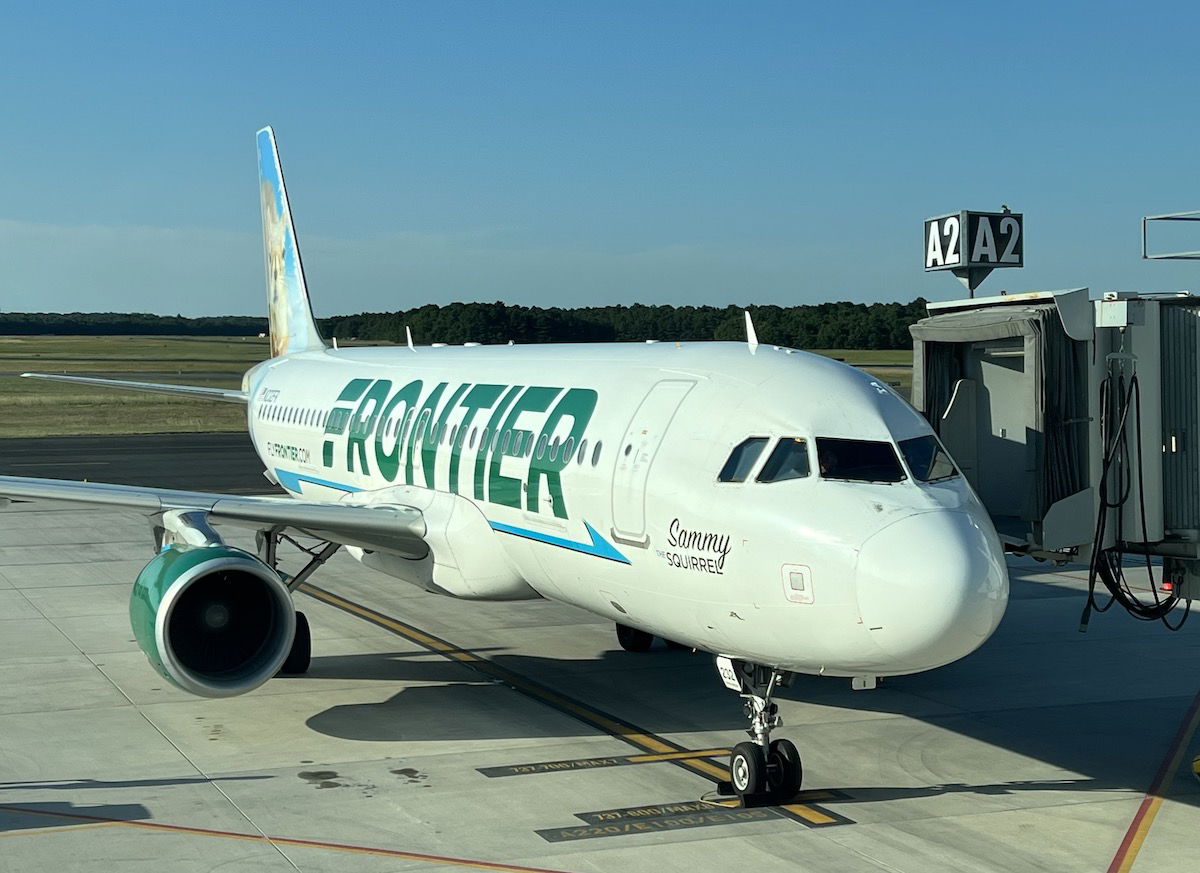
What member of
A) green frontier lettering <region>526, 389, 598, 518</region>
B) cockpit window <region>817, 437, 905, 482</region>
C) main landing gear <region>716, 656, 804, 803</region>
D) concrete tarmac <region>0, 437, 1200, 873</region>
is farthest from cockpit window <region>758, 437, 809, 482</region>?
green frontier lettering <region>526, 389, 598, 518</region>

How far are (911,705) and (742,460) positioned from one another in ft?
18.1

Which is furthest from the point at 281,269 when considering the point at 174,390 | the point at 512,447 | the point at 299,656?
the point at 512,447

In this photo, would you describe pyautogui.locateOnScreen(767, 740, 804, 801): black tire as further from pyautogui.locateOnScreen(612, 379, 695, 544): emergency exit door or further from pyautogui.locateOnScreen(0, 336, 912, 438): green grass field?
pyautogui.locateOnScreen(0, 336, 912, 438): green grass field

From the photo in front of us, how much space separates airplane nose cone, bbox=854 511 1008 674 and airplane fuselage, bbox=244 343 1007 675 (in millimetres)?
14

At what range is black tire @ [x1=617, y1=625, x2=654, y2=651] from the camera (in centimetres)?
1877

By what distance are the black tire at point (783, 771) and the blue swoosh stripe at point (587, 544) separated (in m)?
2.12

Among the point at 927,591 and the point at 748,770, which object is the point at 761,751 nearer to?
the point at 748,770

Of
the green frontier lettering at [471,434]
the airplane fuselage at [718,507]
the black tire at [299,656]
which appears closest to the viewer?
the airplane fuselage at [718,507]

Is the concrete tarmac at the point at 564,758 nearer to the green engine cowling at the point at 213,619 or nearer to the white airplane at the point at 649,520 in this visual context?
the green engine cowling at the point at 213,619

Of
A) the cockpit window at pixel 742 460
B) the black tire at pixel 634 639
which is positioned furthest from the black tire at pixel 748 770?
the black tire at pixel 634 639

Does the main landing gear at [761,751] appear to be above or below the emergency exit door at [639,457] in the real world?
below

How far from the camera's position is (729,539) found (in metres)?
11.6

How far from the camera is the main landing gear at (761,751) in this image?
39.9 ft

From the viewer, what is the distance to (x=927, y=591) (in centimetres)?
1035
